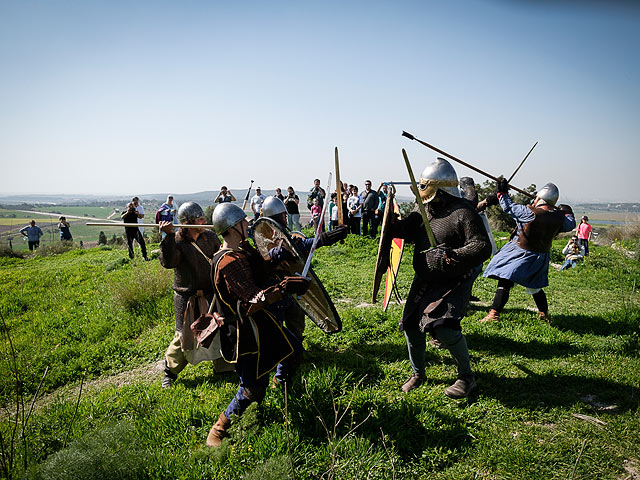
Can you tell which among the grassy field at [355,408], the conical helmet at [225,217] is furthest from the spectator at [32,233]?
the conical helmet at [225,217]

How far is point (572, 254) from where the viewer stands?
10703 millimetres

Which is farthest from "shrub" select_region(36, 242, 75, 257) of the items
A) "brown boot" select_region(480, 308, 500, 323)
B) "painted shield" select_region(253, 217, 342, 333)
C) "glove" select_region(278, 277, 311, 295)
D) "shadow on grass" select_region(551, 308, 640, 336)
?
"shadow on grass" select_region(551, 308, 640, 336)

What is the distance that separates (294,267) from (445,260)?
4.44 ft

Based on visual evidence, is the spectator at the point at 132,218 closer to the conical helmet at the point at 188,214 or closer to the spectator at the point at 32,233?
the conical helmet at the point at 188,214

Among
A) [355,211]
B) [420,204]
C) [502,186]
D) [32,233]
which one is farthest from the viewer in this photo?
[32,233]

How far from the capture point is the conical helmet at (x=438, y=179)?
11.1 ft

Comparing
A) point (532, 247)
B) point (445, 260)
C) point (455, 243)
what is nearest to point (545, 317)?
point (532, 247)

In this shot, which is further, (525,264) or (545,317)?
(545,317)

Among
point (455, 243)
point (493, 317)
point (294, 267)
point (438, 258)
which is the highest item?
point (455, 243)

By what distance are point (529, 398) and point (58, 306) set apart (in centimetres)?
891

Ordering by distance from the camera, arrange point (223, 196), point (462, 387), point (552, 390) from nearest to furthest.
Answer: point (462, 387) < point (552, 390) < point (223, 196)

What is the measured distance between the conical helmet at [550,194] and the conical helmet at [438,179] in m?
2.38

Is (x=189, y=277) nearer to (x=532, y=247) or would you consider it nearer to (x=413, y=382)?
(x=413, y=382)

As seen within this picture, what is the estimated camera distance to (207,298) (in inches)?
165
